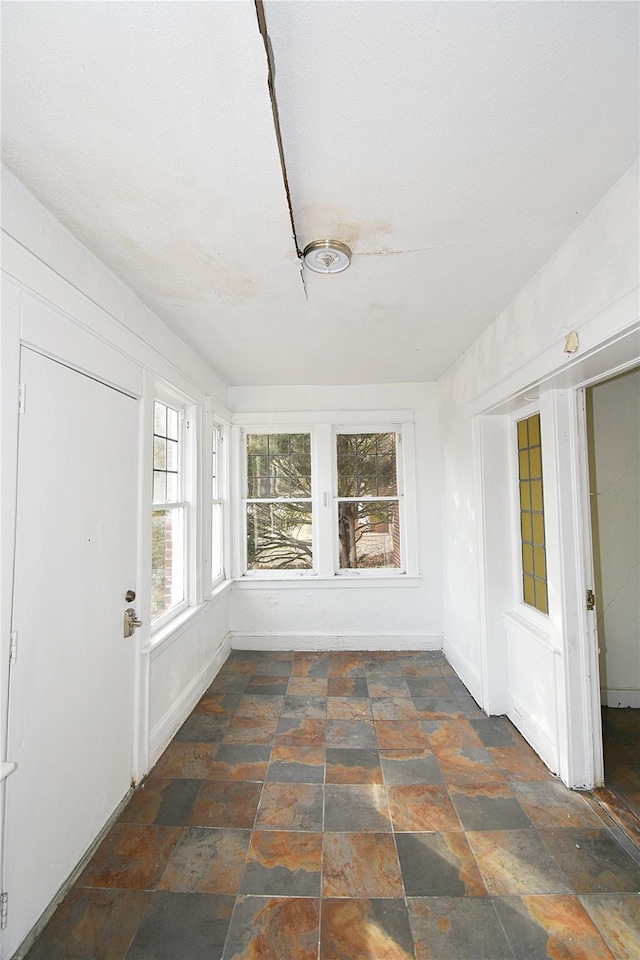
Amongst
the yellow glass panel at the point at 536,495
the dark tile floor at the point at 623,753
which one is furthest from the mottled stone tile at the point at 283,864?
the yellow glass panel at the point at 536,495

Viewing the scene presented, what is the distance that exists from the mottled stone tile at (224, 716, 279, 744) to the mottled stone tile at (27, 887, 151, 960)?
1.02 m

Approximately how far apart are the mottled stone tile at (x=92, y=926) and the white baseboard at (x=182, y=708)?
762 mm

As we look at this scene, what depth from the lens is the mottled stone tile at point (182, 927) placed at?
4.56ft

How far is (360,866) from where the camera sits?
5.59 feet

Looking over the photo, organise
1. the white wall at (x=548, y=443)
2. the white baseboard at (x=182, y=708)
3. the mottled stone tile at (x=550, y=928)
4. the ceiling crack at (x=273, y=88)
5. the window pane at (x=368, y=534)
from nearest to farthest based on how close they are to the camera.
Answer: the ceiling crack at (x=273, y=88) < the mottled stone tile at (x=550, y=928) < the white wall at (x=548, y=443) < the white baseboard at (x=182, y=708) < the window pane at (x=368, y=534)

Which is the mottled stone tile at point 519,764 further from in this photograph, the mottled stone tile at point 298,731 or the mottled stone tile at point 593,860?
the mottled stone tile at point 298,731

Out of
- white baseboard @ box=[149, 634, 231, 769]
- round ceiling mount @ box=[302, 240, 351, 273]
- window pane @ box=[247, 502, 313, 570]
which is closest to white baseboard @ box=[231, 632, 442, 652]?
white baseboard @ box=[149, 634, 231, 769]

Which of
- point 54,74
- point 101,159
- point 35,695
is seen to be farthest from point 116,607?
point 54,74

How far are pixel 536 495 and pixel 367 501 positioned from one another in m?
1.88

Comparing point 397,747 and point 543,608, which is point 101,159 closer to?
point 543,608

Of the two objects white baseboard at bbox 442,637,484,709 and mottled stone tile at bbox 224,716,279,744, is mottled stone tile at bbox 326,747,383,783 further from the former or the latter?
white baseboard at bbox 442,637,484,709

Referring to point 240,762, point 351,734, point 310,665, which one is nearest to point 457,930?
point 351,734

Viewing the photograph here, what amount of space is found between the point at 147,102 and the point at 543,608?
289 centimetres

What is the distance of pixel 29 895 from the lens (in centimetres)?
142
